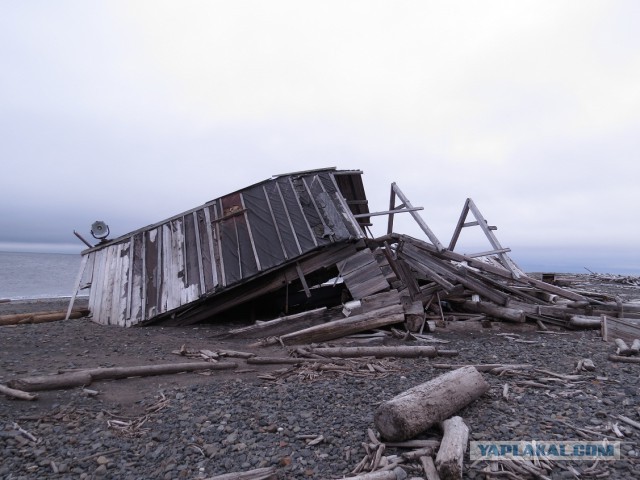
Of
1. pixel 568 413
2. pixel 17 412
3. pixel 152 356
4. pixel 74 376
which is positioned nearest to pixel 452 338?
pixel 568 413

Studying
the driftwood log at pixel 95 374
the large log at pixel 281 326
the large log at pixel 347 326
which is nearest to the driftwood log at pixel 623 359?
the large log at pixel 347 326

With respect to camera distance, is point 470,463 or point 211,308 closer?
point 470,463

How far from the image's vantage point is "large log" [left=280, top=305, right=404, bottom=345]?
33.0 feet

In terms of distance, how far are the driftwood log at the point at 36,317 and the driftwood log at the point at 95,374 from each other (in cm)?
890

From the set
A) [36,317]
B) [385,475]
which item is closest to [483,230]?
[385,475]

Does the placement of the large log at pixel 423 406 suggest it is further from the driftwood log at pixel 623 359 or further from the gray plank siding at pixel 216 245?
the gray plank siding at pixel 216 245

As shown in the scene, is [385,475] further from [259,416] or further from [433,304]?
[433,304]

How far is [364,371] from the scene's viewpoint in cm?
727

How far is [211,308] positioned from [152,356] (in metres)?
3.94

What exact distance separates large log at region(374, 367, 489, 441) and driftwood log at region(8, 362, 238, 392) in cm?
433

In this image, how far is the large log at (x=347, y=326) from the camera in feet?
33.0

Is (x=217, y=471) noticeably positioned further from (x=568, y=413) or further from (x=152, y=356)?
(x=152, y=356)

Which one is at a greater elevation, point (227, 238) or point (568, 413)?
point (227, 238)

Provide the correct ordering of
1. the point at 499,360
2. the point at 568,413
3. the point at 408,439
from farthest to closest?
the point at 499,360 < the point at 568,413 < the point at 408,439
